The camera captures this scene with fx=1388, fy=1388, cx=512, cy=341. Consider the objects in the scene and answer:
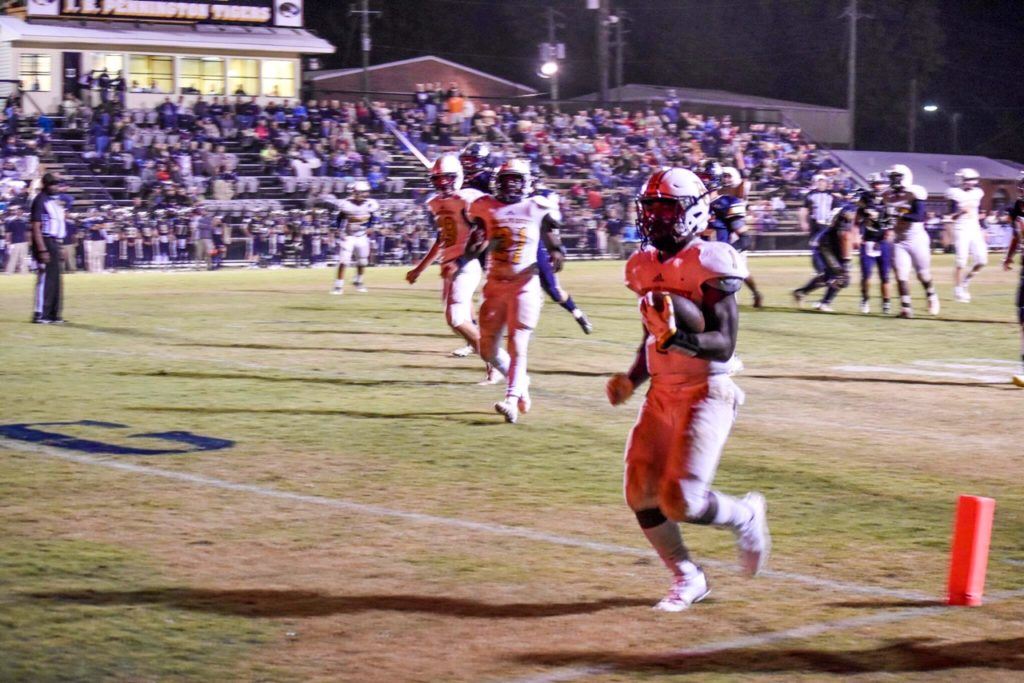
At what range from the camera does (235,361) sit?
595 inches

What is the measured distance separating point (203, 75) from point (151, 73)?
1904 mm

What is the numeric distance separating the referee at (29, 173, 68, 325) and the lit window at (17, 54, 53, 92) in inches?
1063

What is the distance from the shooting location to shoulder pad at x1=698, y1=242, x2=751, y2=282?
5645 millimetres

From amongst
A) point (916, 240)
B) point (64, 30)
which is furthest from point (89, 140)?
point (916, 240)

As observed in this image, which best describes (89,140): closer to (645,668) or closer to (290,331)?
(290,331)

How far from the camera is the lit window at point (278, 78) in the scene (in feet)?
161

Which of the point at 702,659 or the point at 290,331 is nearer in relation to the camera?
the point at 702,659

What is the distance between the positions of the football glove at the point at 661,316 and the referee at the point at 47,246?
14391 millimetres

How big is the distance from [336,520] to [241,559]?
3.07ft

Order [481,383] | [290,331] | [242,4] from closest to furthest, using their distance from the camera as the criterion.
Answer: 1. [481,383]
2. [290,331]
3. [242,4]

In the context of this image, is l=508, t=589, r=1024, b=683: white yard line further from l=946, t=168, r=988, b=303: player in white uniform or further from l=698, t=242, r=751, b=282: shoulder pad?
l=946, t=168, r=988, b=303: player in white uniform

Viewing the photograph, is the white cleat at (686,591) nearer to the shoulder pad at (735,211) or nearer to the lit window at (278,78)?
the shoulder pad at (735,211)

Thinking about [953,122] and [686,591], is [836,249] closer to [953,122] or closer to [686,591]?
[686,591]

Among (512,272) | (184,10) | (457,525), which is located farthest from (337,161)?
(457,525)
